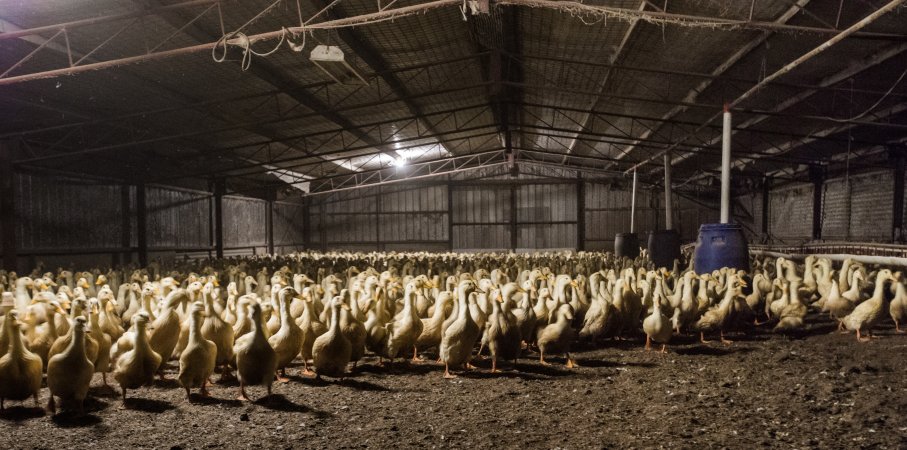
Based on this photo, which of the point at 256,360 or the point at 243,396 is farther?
the point at 243,396

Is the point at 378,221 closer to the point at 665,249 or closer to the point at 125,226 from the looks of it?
the point at 125,226

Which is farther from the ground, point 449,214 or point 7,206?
point 7,206

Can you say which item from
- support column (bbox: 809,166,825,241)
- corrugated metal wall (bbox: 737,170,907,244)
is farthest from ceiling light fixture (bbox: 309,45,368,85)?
support column (bbox: 809,166,825,241)

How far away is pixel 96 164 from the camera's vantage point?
16.5 meters

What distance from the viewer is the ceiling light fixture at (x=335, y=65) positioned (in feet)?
28.8

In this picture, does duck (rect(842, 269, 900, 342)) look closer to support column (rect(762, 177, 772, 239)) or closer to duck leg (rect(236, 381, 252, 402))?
duck leg (rect(236, 381, 252, 402))

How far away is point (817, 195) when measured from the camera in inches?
852

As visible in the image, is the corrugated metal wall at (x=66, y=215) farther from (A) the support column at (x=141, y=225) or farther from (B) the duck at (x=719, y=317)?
(B) the duck at (x=719, y=317)

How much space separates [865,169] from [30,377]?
2428 cm

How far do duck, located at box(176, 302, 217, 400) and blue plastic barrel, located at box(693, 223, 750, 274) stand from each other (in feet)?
30.9

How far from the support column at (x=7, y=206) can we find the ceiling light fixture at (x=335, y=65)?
26.5 feet

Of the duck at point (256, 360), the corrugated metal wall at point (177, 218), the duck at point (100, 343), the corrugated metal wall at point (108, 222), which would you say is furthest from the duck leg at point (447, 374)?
the corrugated metal wall at point (177, 218)

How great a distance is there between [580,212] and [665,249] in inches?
642

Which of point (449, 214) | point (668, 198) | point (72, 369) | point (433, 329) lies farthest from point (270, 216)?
point (72, 369)
